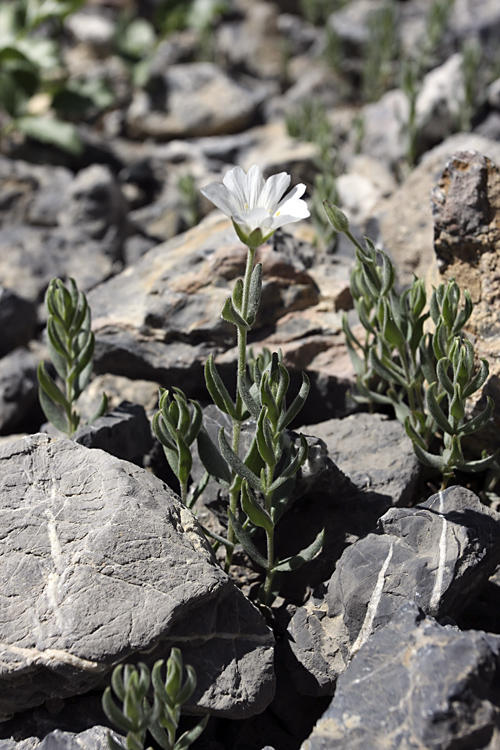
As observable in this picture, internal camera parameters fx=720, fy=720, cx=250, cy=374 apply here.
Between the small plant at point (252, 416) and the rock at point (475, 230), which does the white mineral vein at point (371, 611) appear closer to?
the small plant at point (252, 416)

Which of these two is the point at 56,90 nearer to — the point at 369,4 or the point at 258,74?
the point at 258,74

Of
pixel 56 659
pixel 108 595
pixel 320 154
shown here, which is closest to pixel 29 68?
pixel 320 154

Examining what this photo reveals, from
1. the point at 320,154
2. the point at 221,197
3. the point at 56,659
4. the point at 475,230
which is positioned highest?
the point at 221,197

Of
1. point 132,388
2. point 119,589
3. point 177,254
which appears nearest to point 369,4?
point 177,254

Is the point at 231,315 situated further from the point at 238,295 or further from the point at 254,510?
the point at 254,510

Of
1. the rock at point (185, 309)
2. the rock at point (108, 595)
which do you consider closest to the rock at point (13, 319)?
the rock at point (185, 309)

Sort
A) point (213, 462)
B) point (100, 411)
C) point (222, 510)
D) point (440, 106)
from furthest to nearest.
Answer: point (440, 106) → point (100, 411) → point (222, 510) → point (213, 462)
